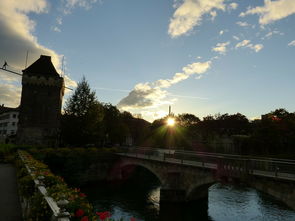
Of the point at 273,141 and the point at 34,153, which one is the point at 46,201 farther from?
the point at 273,141

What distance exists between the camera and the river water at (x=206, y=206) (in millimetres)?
21094

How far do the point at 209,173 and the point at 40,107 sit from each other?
1408 inches

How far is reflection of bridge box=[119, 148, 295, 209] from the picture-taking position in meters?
15.3

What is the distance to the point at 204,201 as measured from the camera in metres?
25.1

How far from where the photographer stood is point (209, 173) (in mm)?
20797

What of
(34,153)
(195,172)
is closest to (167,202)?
(195,172)

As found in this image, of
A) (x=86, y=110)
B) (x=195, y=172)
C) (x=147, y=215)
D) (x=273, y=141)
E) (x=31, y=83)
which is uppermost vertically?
(x=31, y=83)

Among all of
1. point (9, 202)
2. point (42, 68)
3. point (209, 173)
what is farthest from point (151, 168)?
point (42, 68)

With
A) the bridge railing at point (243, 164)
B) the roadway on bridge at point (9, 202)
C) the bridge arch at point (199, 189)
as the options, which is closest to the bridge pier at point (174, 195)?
the bridge arch at point (199, 189)

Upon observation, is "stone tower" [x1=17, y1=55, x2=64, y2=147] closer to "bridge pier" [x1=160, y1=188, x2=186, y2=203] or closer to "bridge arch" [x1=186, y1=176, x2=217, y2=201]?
"bridge pier" [x1=160, y1=188, x2=186, y2=203]

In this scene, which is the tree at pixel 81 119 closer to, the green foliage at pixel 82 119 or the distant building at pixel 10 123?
the green foliage at pixel 82 119

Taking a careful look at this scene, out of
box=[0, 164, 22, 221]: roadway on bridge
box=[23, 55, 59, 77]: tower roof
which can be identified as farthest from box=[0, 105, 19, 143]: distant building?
box=[0, 164, 22, 221]: roadway on bridge

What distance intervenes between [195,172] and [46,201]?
17708 mm

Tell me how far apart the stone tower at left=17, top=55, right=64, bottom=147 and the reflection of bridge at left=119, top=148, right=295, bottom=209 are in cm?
2077
